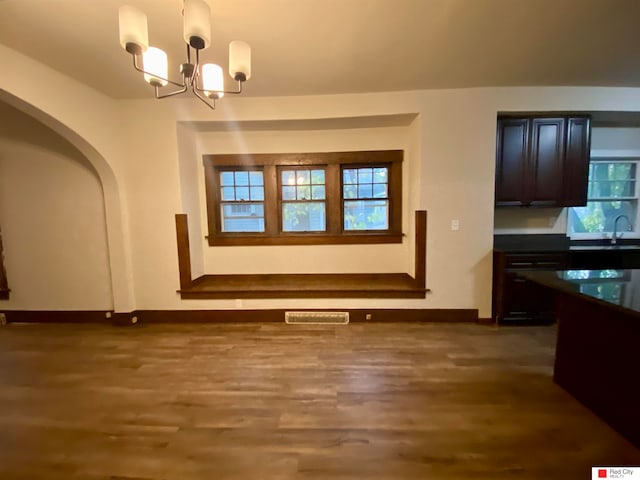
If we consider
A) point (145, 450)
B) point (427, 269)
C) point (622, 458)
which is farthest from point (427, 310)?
point (145, 450)

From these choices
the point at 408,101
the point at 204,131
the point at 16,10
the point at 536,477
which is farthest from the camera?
the point at 204,131

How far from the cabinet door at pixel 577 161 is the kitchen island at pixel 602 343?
5.54ft

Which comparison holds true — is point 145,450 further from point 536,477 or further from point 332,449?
point 536,477

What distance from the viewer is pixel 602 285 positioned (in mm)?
1762

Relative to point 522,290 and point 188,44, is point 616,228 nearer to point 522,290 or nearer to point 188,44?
point 522,290

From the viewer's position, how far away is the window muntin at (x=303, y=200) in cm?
399

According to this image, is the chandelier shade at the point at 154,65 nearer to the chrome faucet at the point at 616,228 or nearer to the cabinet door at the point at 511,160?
the cabinet door at the point at 511,160

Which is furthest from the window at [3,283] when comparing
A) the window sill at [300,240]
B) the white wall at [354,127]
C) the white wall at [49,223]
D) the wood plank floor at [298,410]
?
the window sill at [300,240]

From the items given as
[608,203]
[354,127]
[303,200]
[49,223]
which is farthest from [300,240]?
[608,203]

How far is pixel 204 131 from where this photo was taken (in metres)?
3.80

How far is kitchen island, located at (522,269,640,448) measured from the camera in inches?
65.5

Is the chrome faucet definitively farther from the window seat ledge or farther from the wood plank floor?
the window seat ledge

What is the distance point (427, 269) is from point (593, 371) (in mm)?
1672

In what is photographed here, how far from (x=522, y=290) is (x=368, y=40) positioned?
3004 mm
